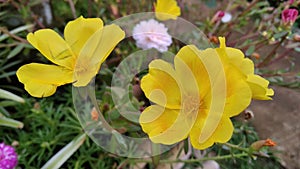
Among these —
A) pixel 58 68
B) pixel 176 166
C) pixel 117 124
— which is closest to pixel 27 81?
pixel 58 68

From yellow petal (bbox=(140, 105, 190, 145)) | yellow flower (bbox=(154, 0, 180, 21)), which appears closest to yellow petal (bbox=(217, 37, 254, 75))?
yellow petal (bbox=(140, 105, 190, 145))

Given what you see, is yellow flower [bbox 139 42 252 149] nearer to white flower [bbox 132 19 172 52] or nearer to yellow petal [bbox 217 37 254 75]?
yellow petal [bbox 217 37 254 75]

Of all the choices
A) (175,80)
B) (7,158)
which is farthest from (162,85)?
(7,158)

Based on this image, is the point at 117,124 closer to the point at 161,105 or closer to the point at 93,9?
the point at 161,105

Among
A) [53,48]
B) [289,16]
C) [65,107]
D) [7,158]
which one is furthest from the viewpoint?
[65,107]

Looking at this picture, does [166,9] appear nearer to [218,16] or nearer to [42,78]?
[218,16]
